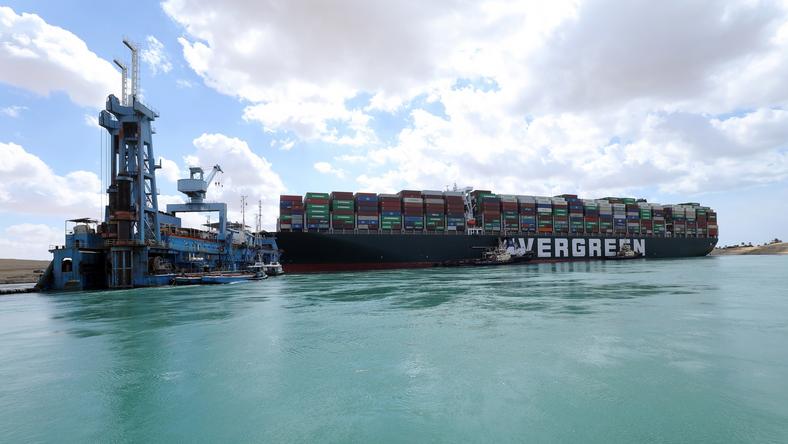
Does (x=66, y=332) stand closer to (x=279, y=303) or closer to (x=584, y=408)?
(x=279, y=303)

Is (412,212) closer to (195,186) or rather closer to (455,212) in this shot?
(455,212)

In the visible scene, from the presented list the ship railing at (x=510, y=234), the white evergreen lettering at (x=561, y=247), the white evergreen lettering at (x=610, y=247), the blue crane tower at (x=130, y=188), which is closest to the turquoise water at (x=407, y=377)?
the blue crane tower at (x=130, y=188)

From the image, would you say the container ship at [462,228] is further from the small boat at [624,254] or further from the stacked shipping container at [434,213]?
the small boat at [624,254]

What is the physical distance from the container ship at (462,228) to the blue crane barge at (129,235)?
60.8ft

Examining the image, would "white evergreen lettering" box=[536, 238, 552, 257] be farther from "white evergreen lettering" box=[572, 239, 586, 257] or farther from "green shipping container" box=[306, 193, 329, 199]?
"green shipping container" box=[306, 193, 329, 199]

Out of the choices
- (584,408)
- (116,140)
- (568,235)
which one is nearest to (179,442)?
(584,408)

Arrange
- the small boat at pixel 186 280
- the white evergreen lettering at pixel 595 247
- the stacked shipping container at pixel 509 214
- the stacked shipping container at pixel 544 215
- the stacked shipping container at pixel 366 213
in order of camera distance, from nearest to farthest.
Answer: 1. the small boat at pixel 186 280
2. the stacked shipping container at pixel 366 213
3. the stacked shipping container at pixel 509 214
4. the stacked shipping container at pixel 544 215
5. the white evergreen lettering at pixel 595 247

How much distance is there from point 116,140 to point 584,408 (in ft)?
155

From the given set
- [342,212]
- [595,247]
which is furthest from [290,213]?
[595,247]

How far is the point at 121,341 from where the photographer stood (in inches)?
565

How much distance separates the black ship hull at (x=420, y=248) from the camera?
5897cm

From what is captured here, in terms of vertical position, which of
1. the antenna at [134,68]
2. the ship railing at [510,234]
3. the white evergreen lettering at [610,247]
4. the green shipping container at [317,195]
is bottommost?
the white evergreen lettering at [610,247]

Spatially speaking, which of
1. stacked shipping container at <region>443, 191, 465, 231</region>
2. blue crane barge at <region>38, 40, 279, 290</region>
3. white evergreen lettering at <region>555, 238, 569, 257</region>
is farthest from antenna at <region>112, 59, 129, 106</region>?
white evergreen lettering at <region>555, 238, 569, 257</region>

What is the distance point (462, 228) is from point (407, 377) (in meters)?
63.3
